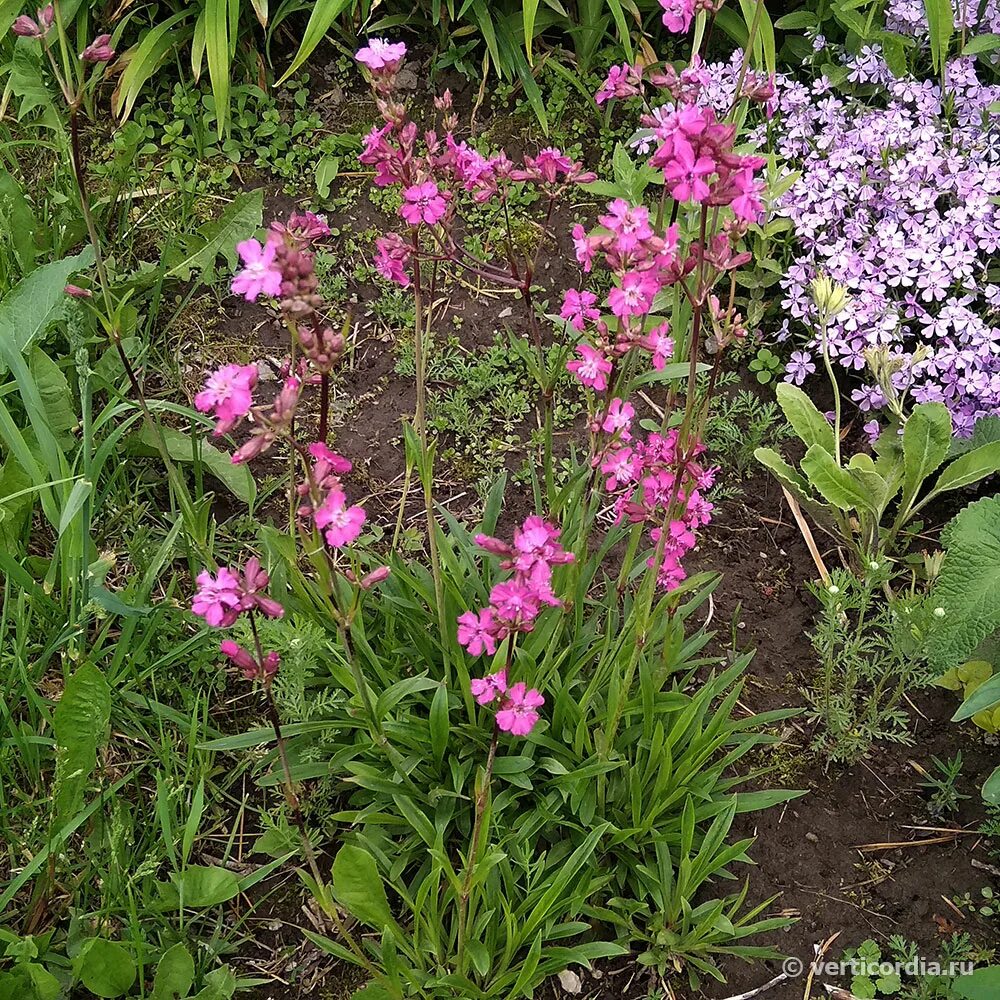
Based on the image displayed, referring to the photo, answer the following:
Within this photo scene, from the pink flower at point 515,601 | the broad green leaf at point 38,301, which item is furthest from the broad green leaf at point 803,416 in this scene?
the broad green leaf at point 38,301

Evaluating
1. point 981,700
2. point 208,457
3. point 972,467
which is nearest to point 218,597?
point 208,457

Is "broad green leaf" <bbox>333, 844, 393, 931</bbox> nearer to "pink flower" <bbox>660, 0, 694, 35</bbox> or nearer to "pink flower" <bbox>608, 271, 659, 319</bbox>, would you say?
"pink flower" <bbox>608, 271, 659, 319</bbox>

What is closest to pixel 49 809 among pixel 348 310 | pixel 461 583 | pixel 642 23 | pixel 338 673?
pixel 338 673

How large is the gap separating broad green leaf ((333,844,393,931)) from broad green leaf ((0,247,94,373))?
5.19ft

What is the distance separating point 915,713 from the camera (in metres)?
2.42

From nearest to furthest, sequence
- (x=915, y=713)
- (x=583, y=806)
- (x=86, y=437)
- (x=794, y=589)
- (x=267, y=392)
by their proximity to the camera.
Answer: (x=583, y=806) → (x=86, y=437) → (x=915, y=713) → (x=794, y=589) → (x=267, y=392)

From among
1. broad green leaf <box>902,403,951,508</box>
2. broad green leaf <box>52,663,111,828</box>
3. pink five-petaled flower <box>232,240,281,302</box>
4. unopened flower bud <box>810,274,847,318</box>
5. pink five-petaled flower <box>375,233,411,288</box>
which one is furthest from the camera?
unopened flower bud <box>810,274,847,318</box>

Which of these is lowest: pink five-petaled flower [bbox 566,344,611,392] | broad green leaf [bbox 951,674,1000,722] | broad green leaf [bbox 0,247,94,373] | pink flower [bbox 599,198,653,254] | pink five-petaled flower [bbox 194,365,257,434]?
broad green leaf [bbox 951,674,1000,722]

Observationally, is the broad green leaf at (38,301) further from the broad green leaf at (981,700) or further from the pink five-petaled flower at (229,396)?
the broad green leaf at (981,700)

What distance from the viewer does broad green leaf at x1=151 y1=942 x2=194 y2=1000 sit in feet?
5.71

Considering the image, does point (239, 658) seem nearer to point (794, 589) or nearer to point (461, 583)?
point (461, 583)

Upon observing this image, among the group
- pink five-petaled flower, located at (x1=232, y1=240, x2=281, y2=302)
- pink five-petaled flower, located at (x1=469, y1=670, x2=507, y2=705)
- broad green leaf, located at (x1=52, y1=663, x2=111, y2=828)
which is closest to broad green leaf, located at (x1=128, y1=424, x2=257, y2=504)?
broad green leaf, located at (x1=52, y1=663, x2=111, y2=828)

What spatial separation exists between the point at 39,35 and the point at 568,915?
70.0 inches

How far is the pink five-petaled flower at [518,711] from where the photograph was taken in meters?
1.62
